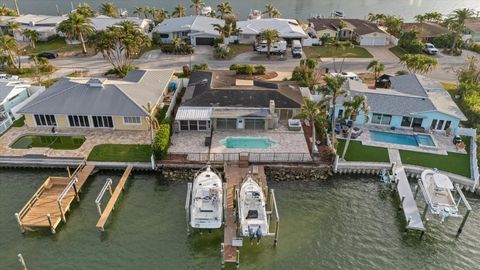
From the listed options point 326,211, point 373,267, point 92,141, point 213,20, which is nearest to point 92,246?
point 92,141

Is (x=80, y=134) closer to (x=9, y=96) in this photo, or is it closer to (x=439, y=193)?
(x=9, y=96)

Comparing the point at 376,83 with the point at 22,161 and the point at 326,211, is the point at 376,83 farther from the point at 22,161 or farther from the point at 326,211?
the point at 22,161

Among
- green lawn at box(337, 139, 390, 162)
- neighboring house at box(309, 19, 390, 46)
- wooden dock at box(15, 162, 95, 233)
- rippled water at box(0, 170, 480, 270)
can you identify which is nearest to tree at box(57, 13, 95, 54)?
wooden dock at box(15, 162, 95, 233)

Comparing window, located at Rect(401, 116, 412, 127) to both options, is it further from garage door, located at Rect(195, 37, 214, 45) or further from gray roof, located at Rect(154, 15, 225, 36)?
garage door, located at Rect(195, 37, 214, 45)

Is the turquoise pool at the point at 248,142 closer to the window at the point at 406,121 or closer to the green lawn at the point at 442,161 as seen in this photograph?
the green lawn at the point at 442,161

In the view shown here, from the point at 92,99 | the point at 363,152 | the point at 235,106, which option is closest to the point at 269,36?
the point at 235,106
